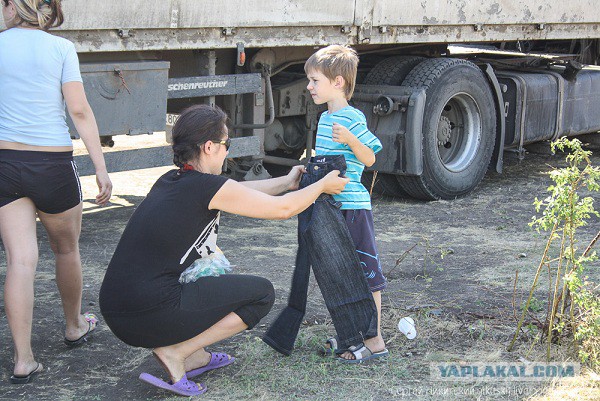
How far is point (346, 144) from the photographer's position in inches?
164

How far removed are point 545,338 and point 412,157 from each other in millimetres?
3469

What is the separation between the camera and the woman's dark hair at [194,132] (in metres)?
3.92

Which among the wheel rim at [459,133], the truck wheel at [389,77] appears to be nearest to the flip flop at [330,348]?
the truck wheel at [389,77]

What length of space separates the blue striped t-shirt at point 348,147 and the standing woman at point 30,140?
101 cm

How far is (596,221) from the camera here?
7.43m

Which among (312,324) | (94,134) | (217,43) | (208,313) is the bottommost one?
(312,324)

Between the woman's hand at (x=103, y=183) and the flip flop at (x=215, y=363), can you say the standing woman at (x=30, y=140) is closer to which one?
the woman's hand at (x=103, y=183)

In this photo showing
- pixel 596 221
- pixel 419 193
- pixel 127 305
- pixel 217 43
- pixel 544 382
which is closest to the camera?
pixel 127 305

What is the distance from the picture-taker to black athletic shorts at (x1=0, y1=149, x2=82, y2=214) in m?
4.11

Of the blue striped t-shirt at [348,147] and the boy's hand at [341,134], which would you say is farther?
the blue striped t-shirt at [348,147]

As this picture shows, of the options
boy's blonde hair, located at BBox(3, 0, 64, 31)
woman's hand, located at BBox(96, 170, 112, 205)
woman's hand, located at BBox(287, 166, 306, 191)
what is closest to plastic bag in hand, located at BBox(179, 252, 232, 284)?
woman's hand, located at BBox(287, 166, 306, 191)

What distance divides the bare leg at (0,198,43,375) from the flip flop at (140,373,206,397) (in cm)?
56

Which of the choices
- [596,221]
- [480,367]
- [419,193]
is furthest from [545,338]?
[419,193]

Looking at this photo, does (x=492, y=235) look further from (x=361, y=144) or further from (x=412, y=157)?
(x=361, y=144)
